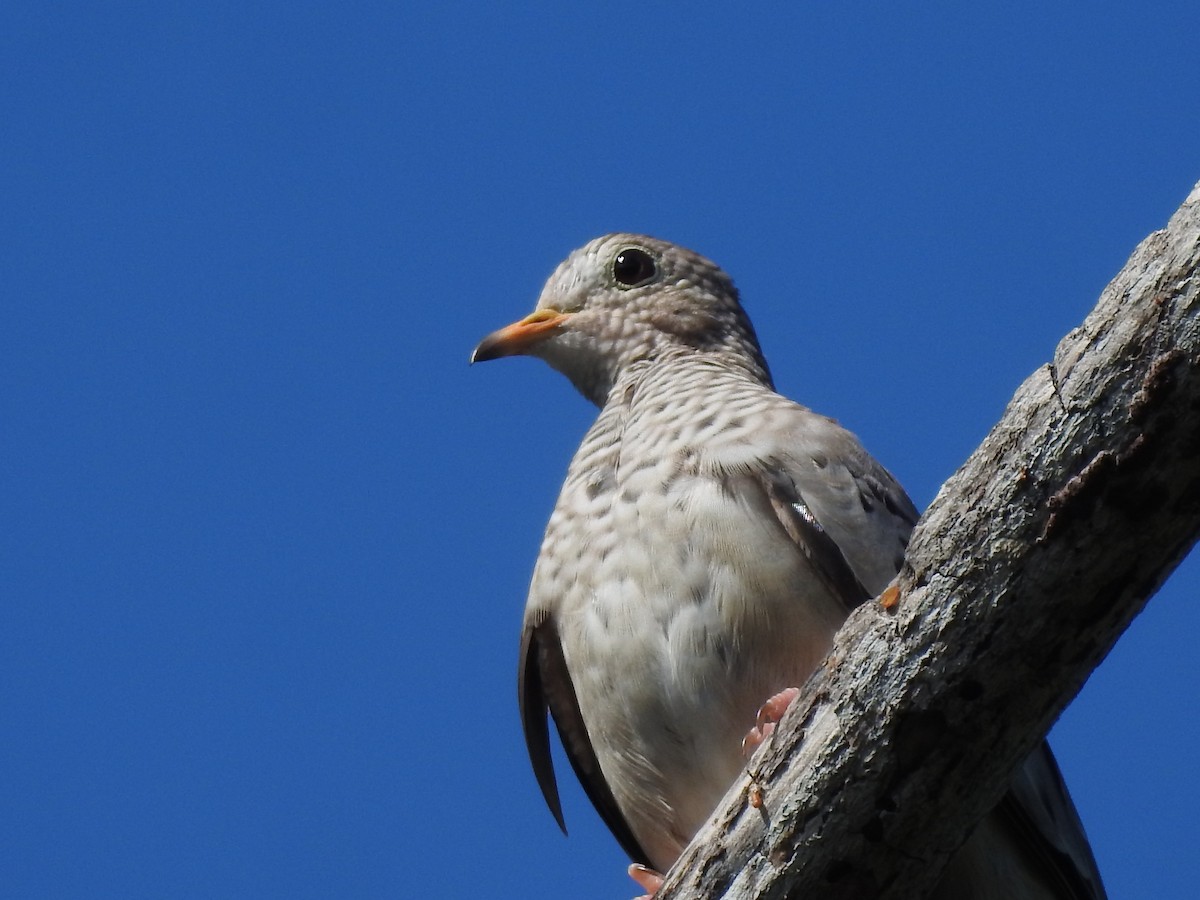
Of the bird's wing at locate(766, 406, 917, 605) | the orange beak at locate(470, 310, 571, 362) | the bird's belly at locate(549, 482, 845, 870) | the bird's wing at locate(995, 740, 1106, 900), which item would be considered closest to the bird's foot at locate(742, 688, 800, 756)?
the bird's belly at locate(549, 482, 845, 870)

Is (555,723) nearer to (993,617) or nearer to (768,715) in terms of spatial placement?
(768,715)

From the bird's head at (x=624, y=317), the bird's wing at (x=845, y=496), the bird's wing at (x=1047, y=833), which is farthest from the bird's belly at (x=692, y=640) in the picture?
the bird's head at (x=624, y=317)

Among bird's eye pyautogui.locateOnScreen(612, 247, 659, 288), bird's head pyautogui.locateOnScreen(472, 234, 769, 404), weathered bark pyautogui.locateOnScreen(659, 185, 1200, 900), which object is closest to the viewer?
weathered bark pyautogui.locateOnScreen(659, 185, 1200, 900)

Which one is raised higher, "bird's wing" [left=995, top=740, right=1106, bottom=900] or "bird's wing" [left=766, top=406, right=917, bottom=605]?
"bird's wing" [left=766, top=406, right=917, bottom=605]

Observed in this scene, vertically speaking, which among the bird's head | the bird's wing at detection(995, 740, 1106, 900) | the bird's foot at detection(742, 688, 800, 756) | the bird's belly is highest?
the bird's head

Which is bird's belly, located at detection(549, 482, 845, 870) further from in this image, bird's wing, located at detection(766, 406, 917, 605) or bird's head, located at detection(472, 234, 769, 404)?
bird's head, located at detection(472, 234, 769, 404)

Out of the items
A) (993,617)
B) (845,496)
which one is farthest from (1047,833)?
(993,617)

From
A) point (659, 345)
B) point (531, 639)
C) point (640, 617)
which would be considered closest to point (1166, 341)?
point (640, 617)

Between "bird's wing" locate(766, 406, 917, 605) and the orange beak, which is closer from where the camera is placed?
"bird's wing" locate(766, 406, 917, 605)
